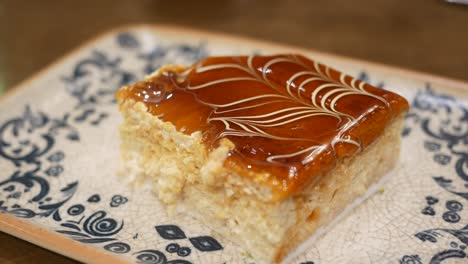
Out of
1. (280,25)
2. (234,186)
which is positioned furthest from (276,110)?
(280,25)

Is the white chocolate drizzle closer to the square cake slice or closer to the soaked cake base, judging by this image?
the square cake slice

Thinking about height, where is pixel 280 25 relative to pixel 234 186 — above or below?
above

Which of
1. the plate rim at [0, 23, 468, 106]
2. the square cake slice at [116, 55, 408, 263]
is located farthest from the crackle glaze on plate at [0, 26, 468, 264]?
the square cake slice at [116, 55, 408, 263]

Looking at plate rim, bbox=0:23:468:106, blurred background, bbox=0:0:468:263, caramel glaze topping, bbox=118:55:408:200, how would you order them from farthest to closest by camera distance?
blurred background, bbox=0:0:468:263
plate rim, bbox=0:23:468:106
caramel glaze topping, bbox=118:55:408:200

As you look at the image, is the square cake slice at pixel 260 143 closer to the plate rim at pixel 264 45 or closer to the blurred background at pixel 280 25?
the plate rim at pixel 264 45

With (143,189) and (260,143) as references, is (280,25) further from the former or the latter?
(260,143)
